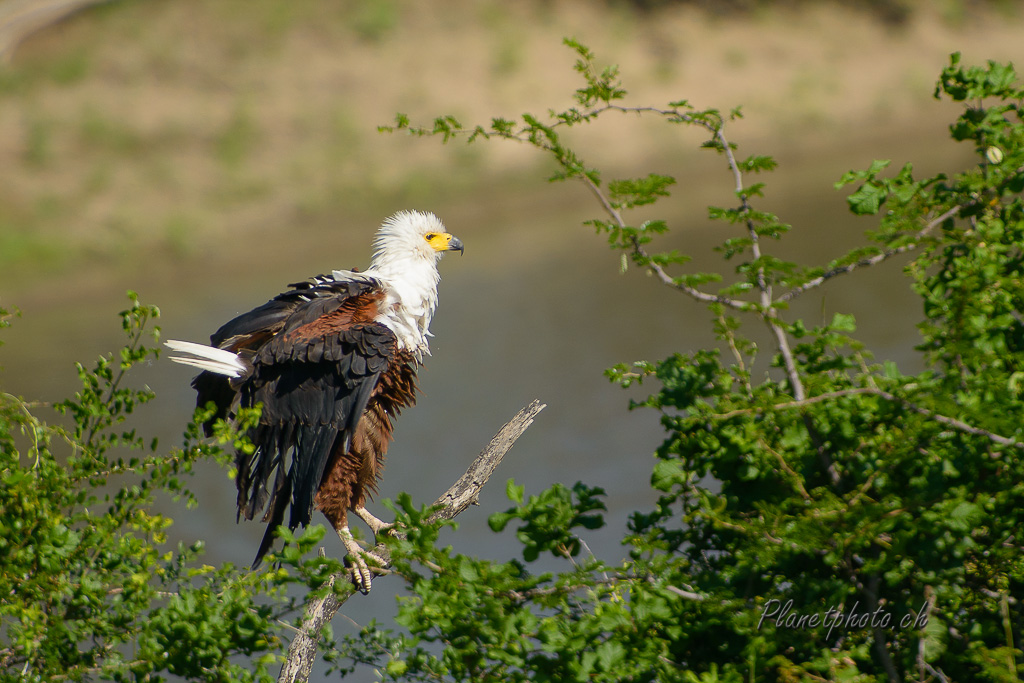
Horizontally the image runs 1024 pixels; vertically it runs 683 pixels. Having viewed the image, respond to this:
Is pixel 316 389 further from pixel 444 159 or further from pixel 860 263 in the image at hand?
pixel 444 159

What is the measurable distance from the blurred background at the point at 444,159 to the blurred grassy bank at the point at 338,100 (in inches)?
1.4

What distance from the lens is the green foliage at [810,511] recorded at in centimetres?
148

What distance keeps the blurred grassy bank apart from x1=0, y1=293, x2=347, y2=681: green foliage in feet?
29.6

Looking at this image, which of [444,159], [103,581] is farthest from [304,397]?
[444,159]

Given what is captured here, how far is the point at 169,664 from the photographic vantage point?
73.1 inches

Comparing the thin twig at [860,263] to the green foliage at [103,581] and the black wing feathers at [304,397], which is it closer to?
the green foliage at [103,581]

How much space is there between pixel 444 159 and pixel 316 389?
978cm

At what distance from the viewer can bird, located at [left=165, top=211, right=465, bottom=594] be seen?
3102 millimetres

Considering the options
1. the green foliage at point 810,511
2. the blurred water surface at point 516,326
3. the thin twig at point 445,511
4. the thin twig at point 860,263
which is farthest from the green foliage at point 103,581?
the blurred water surface at point 516,326

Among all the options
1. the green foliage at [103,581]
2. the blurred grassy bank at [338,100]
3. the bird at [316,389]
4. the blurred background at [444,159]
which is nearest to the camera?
the green foliage at [103,581]

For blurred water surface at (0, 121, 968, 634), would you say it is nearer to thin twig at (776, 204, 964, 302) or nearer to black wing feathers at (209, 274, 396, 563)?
black wing feathers at (209, 274, 396, 563)

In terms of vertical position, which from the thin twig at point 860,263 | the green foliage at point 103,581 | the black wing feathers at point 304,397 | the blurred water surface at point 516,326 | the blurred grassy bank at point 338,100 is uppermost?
the blurred grassy bank at point 338,100

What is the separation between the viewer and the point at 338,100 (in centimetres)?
1316

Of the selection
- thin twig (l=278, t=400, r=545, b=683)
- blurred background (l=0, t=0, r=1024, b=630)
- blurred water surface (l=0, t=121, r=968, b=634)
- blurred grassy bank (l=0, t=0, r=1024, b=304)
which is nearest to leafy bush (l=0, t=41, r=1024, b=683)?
thin twig (l=278, t=400, r=545, b=683)
